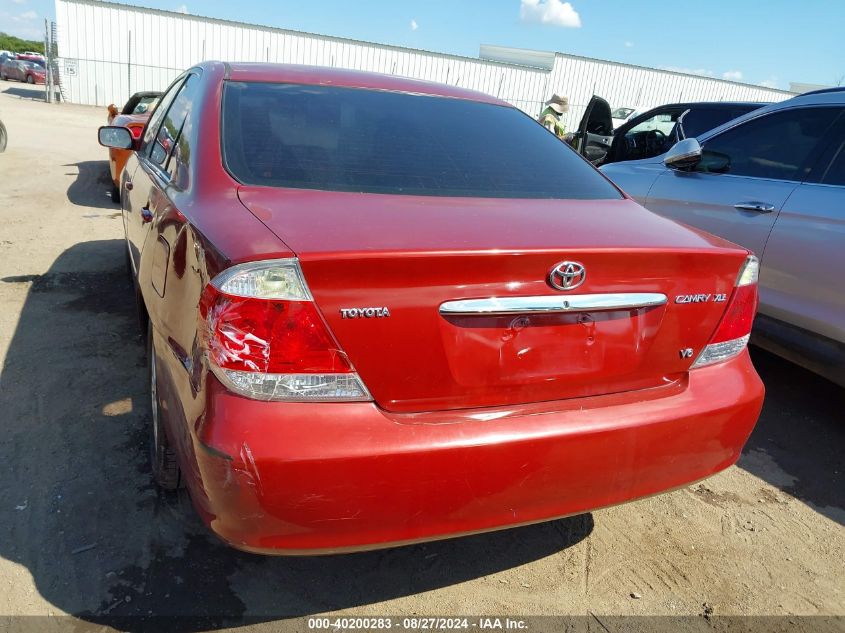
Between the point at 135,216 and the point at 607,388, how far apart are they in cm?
241

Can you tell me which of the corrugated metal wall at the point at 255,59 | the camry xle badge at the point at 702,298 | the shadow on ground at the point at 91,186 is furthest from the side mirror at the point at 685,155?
the corrugated metal wall at the point at 255,59

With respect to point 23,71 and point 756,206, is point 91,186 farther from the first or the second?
point 23,71

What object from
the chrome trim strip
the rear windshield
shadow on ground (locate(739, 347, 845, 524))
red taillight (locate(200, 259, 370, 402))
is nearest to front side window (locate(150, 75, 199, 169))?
the rear windshield

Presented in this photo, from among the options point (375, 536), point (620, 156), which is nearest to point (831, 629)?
point (375, 536)

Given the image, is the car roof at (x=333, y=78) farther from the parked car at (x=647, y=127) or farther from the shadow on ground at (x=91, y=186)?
the shadow on ground at (x=91, y=186)

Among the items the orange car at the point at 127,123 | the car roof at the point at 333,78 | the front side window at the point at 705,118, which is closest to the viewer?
the car roof at the point at 333,78

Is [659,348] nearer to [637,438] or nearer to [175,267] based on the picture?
[637,438]

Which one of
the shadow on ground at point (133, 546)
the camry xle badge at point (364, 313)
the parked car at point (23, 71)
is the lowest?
the parked car at point (23, 71)

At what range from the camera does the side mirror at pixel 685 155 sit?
388cm

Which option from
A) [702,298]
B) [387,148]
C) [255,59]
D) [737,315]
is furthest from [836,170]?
[255,59]

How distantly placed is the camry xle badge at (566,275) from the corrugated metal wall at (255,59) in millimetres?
23958

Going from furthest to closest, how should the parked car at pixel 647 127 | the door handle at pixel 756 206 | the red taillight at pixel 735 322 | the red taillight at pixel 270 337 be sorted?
the parked car at pixel 647 127, the door handle at pixel 756 206, the red taillight at pixel 735 322, the red taillight at pixel 270 337

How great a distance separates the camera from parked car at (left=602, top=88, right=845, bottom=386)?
3234mm

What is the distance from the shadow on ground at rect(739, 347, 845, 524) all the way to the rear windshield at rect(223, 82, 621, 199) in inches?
64.4
